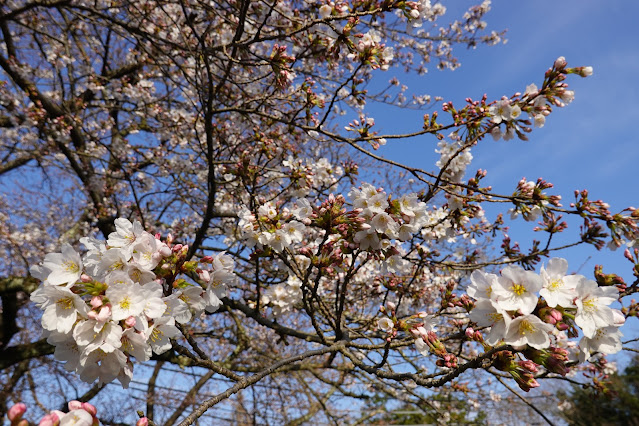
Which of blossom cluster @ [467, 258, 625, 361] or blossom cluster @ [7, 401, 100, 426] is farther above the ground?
blossom cluster @ [467, 258, 625, 361]

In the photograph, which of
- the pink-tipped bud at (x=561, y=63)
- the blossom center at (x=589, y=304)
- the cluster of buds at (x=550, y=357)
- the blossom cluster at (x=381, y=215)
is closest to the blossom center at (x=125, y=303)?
the blossom cluster at (x=381, y=215)

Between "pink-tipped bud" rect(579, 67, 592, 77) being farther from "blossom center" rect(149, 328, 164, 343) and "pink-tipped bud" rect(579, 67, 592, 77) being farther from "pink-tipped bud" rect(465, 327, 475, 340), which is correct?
"blossom center" rect(149, 328, 164, 343)

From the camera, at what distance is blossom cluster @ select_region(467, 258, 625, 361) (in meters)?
1.10

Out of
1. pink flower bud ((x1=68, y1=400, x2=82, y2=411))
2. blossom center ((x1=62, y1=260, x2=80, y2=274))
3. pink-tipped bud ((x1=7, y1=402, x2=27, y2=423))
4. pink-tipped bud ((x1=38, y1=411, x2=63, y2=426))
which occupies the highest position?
blossom center ((x1=62, y1=260, x2=80, y2=274))

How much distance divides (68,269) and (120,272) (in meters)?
0.23

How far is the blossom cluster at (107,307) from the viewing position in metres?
1.09

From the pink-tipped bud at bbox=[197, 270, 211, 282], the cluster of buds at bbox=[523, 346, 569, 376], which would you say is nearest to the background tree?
the cluster of buds at bbox=[523, 346, 569, 376]

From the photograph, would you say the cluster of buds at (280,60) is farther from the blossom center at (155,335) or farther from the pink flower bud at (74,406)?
the pink flower bud at (74,406)

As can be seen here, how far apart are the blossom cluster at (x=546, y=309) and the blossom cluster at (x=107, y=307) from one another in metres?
1.04

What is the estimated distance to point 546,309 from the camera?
1127 millimetres

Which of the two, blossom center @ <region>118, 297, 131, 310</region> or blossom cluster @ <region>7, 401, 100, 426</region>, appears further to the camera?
blossom center @ <region>118, 297, 131, 310</region>

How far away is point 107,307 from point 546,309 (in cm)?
135

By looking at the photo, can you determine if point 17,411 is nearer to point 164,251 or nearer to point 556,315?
point 164,251

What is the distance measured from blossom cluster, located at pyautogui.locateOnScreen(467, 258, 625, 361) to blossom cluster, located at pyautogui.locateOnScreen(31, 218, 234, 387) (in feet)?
3.43
